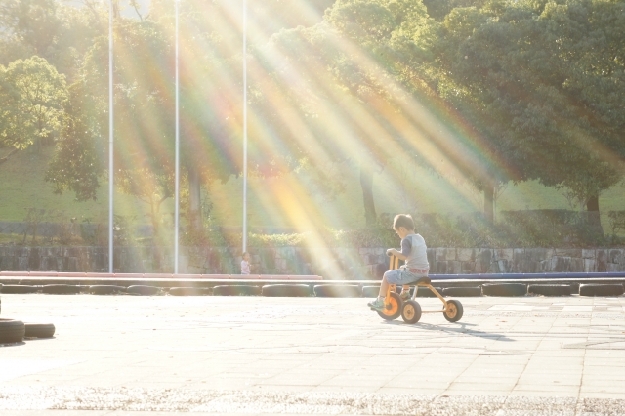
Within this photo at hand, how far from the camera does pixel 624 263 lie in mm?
37719

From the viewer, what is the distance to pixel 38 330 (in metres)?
11.4

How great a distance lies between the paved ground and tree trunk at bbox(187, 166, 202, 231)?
26.6 metres

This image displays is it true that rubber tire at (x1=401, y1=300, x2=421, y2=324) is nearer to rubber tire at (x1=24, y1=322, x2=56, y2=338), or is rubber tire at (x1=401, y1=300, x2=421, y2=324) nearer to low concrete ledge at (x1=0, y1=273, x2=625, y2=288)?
rubber tire at (x1=24, y1=322, x2=56, y2=338)

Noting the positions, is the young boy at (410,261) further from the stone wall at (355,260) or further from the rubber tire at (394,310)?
the stone wall at (355,260)

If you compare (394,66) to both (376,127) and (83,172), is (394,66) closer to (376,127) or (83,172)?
(376,127)

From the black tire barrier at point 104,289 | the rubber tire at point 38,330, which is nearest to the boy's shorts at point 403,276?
the rubber tire at point 38,330

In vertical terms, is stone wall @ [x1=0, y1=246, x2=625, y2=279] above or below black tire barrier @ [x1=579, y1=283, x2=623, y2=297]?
above

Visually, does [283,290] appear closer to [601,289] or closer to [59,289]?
[59,289]

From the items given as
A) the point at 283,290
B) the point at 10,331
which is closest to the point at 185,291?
the point at 283,290

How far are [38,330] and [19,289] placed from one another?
558 inches

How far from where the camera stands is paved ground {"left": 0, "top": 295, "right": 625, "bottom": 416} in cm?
645

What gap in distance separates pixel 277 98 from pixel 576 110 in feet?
36.1

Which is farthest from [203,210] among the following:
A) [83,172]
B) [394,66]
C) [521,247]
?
[521,247]

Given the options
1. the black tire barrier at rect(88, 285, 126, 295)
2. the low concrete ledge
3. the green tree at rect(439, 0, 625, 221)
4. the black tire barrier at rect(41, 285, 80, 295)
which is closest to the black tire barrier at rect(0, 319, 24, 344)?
the low concrete ledge
